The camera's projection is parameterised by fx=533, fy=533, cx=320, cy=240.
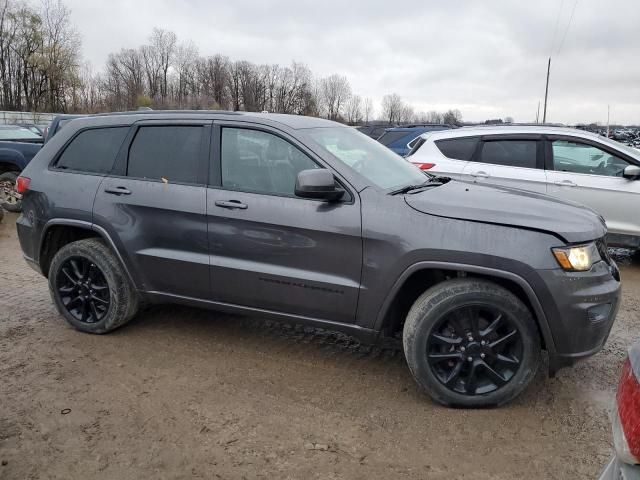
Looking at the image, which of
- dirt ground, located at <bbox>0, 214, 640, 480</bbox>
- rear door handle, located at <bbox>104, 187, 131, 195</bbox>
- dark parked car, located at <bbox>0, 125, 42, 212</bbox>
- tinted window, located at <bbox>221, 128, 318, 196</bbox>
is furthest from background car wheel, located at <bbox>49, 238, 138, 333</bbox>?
dark parked car, located at <bbox>0, 125, 42, 212</bbox>

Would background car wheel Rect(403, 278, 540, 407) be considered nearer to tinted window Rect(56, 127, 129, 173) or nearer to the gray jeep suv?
the gray jeep suv

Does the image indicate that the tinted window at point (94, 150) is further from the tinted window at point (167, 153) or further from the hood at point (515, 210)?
the hood at point (515, 210)

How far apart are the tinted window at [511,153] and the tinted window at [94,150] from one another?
481cm

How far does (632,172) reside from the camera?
255 inches

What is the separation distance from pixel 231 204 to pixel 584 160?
5.14 m

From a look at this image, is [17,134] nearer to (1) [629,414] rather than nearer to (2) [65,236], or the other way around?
(2) [65,236]

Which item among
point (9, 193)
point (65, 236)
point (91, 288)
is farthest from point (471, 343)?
point (9, 193)

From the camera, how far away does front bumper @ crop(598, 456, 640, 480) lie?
1466 millimetres

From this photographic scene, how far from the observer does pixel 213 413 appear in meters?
3.24

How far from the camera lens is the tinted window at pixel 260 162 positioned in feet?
12.0

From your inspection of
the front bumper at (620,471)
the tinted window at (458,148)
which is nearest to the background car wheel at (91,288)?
the front bumper at (620,471)

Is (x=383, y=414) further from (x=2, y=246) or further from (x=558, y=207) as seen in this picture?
(x=2, y=246)

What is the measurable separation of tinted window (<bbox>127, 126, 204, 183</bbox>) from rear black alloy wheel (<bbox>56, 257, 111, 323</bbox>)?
873 mm

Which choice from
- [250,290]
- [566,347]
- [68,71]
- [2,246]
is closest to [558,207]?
[566,347]
